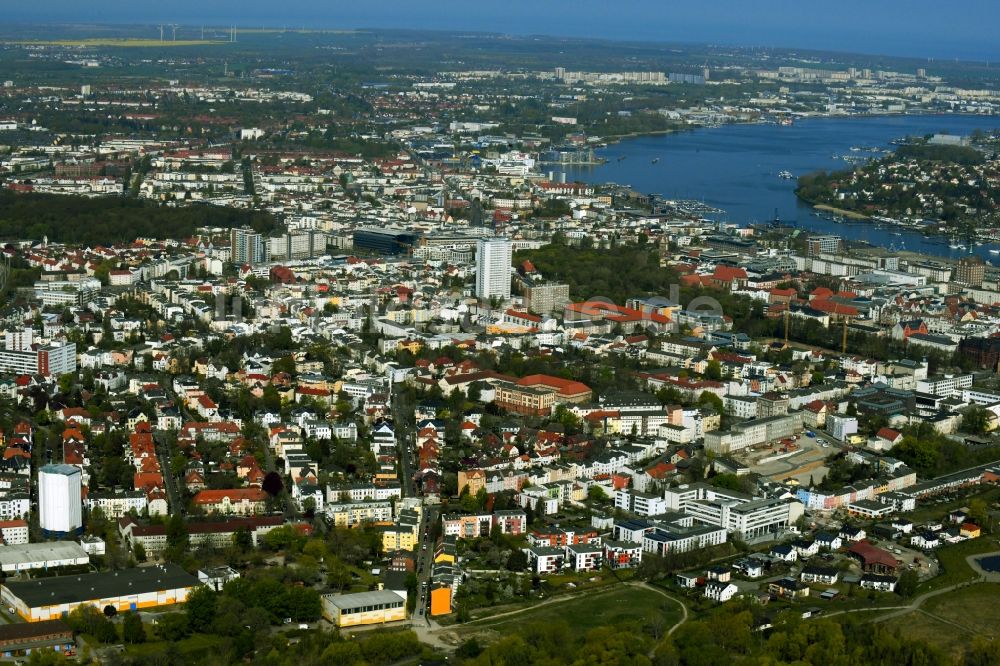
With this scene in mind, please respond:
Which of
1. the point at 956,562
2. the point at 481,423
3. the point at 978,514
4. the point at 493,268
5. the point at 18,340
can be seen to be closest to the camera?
the point at 956,562

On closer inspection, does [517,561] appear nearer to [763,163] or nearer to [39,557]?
[39,557]

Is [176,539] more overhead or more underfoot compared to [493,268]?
more underfoot

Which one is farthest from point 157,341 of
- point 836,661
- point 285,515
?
point 836,661

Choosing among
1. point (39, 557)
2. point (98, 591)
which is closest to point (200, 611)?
point (98, 591)

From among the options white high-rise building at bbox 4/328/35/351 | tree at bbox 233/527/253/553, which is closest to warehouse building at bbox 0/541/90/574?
tree at bbox 233/527/253/553

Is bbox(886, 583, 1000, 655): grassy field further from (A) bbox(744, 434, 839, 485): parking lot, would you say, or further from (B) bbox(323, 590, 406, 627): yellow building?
(B) bbox(323, 590, 406, 627): yellow building

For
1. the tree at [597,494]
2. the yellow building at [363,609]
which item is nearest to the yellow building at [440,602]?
the yellow building at [363,609]

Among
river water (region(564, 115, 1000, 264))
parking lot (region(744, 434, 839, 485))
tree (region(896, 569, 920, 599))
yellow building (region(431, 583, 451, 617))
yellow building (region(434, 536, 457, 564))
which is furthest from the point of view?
river water (region(564, 115, 1000, 264))
